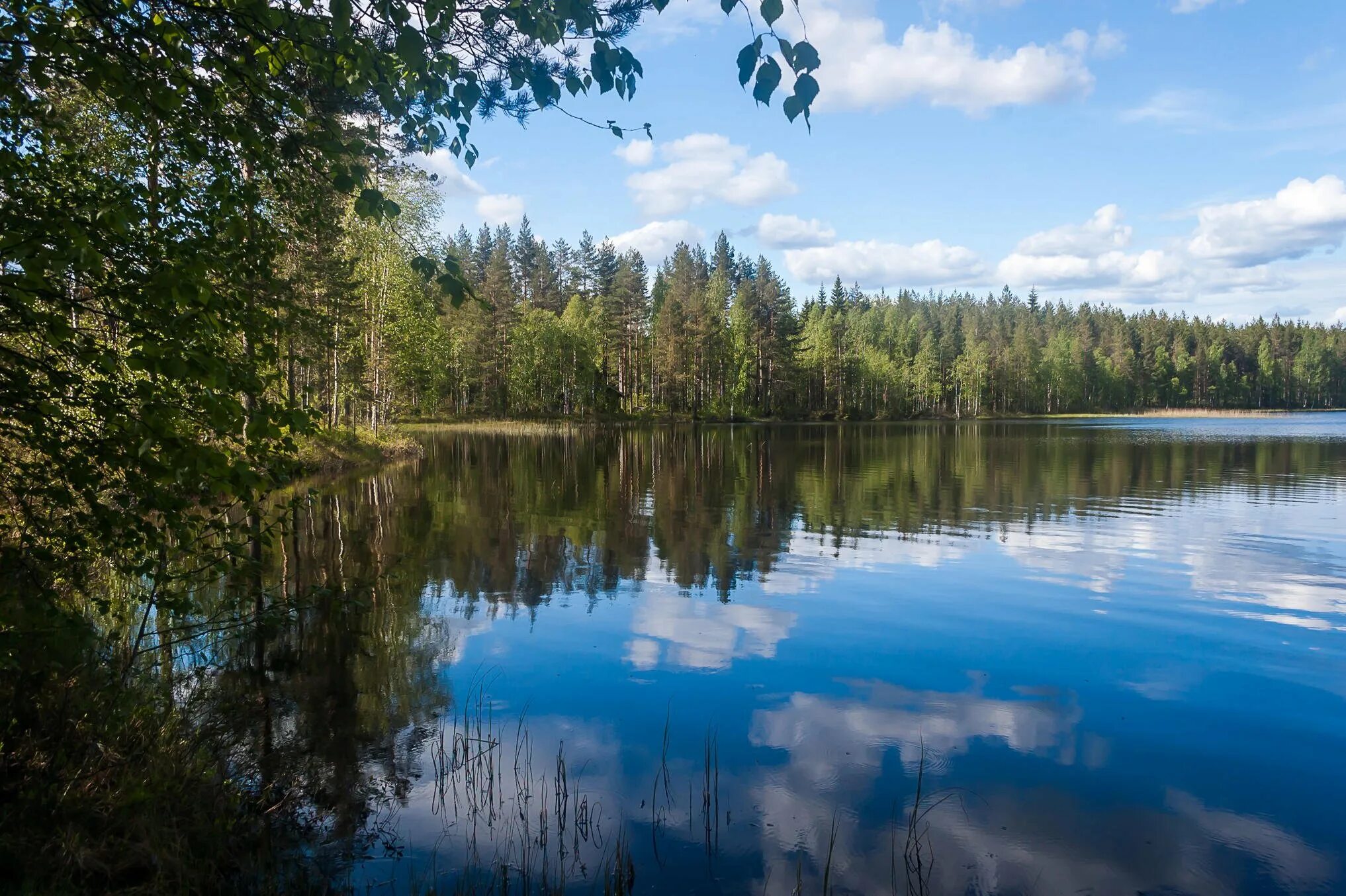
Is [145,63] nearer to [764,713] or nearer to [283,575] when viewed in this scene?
[764,713]

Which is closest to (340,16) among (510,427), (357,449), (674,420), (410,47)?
(410,47)

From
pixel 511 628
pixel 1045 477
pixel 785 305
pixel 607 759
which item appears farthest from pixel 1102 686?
pixel 785 305

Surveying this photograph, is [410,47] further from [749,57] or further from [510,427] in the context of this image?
[510,427]

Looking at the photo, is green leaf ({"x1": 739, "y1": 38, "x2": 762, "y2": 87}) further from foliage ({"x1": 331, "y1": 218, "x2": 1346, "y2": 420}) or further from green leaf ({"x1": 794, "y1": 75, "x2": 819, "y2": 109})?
foliage ({"x1": 331, "y1": 218, "x2": 1346, "y2": 420})

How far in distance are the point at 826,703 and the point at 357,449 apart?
33136 mm

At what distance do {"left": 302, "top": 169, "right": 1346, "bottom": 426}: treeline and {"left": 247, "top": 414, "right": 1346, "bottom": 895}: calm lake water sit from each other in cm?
1862

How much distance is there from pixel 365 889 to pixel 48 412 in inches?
146

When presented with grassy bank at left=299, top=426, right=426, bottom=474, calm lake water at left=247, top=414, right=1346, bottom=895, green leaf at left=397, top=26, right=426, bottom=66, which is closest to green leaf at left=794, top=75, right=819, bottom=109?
green leaf at left=397, top=26, right=426, bottom=66

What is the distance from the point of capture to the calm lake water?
6.37 m

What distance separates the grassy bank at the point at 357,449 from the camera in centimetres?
3253

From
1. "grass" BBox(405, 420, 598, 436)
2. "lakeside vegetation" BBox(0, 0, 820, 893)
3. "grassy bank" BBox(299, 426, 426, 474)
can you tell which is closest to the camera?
"lakeside vegetation" BBox(0, 0, 820, 893)

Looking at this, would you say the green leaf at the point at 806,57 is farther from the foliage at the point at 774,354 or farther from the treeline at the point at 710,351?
the foliage at the point at 774,354

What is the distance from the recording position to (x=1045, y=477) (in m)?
33.7

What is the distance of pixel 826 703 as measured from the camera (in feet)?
30.8
